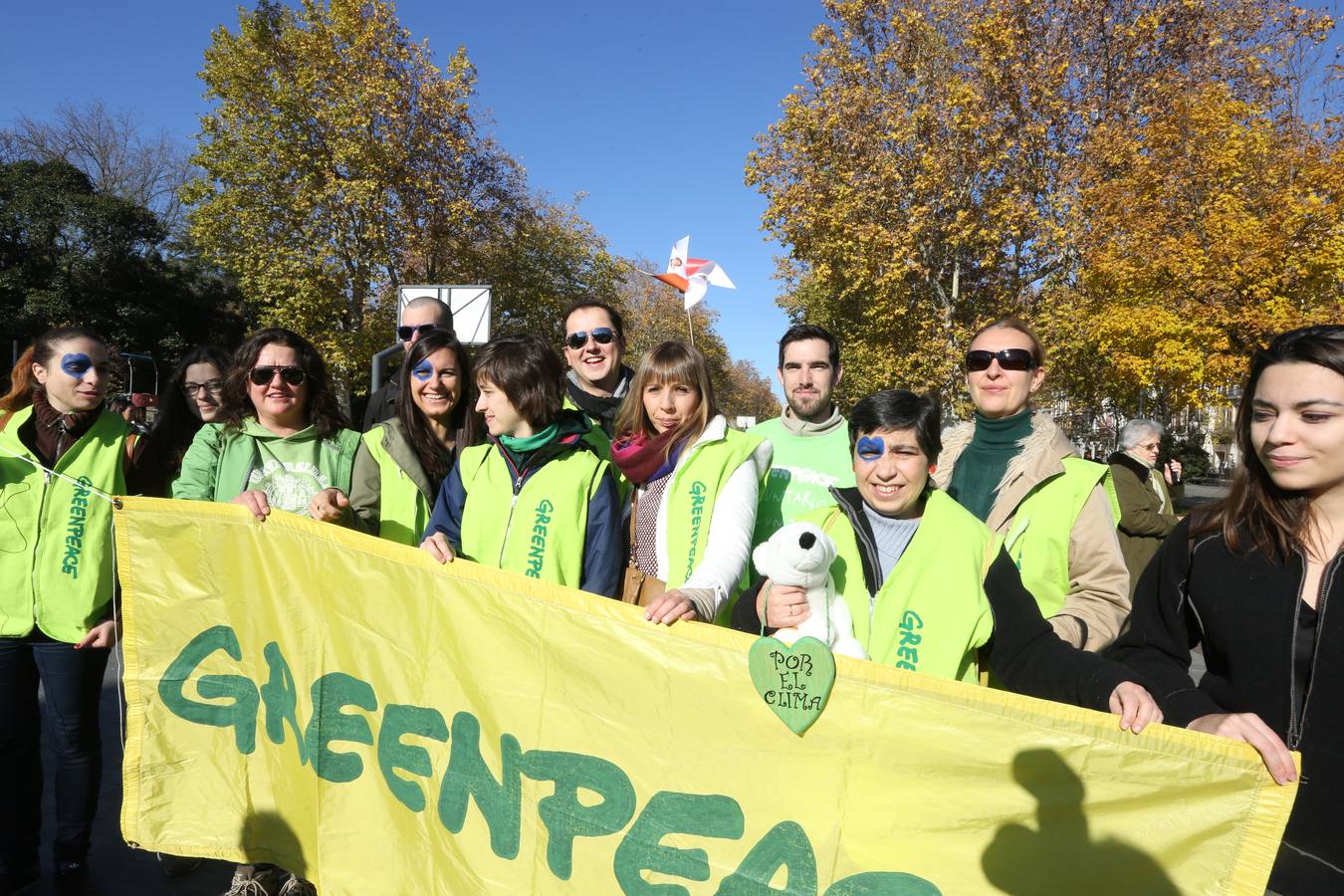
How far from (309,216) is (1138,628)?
23.7m

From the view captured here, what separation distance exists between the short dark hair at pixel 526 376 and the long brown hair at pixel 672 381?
284mm

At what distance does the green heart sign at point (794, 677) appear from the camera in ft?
6.33

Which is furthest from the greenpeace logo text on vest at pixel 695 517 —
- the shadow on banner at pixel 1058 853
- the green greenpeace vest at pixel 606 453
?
the shadow on banner at pixel 1058 853

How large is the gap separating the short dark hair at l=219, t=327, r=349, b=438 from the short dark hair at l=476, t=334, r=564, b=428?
0.72 m

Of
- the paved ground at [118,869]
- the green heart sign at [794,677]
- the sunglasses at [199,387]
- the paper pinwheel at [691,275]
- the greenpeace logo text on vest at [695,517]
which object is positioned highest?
the paper pinwheel at [691,275]

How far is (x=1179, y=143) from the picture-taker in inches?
518

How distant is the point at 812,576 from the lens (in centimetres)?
197

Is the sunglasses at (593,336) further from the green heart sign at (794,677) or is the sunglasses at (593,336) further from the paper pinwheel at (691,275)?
the paper pinwheel at (691,275)

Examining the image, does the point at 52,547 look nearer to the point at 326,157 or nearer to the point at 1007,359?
the point at 1007,359

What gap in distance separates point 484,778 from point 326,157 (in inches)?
906

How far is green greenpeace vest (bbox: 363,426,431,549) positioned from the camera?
122 inches

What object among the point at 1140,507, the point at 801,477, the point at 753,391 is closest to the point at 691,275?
the point at 1140,507

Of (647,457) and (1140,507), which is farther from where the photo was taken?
(1140,507)

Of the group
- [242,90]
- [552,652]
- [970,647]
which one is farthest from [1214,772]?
[242,90]
